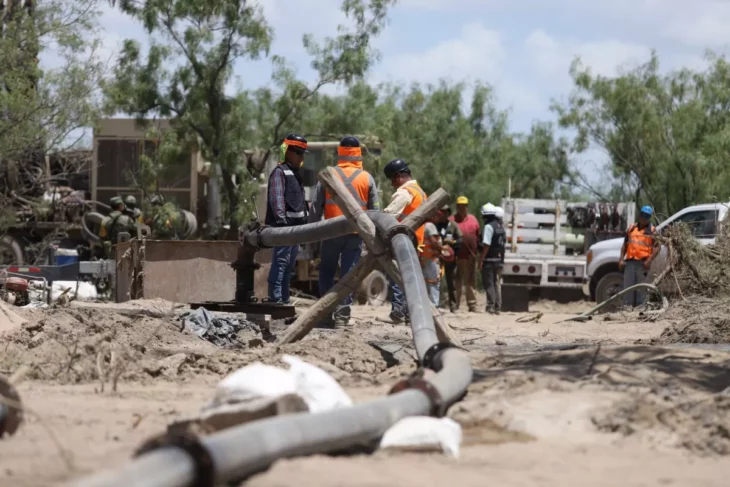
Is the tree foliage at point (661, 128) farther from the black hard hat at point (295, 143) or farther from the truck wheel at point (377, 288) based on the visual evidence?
the black hard hat at point (295, 143)

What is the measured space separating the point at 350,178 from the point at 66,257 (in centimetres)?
1193

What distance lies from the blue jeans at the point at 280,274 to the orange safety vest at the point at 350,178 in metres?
0.56

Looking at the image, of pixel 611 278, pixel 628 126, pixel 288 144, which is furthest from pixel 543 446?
pixel 628 126

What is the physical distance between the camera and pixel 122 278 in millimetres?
13891

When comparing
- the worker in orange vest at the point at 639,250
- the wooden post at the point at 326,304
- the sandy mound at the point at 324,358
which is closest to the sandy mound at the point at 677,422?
the sandy mound at the point at 324,358

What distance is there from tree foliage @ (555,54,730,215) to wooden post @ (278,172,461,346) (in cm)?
2662

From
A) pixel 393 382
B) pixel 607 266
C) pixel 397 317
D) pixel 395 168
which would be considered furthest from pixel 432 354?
pixel 607 266

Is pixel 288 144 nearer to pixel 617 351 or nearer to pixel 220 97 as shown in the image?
pixel 617 351

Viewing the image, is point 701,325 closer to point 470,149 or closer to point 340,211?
point 340,211

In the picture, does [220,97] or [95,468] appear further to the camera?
[220,97]

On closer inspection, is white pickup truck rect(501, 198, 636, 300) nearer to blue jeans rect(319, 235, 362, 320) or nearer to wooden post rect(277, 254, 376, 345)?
blue jeans rect(319, 235, 362, 320)

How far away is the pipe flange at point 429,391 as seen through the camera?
20.5ft

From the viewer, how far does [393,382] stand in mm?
7785

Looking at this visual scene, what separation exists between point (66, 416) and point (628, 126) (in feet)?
108
